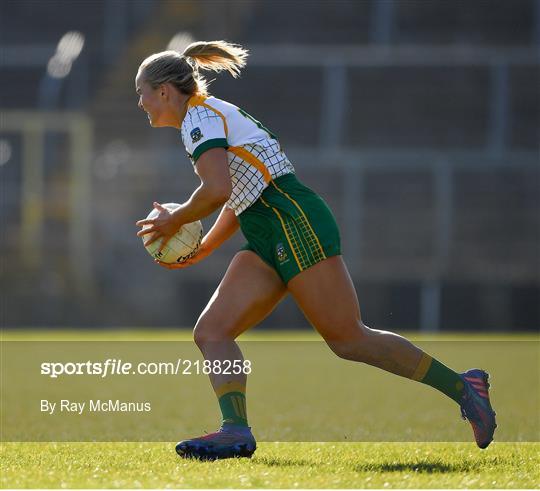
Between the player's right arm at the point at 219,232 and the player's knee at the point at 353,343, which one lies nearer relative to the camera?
the player's knee at the point at 353,343

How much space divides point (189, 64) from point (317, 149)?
51.3ft

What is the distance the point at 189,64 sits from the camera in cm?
462

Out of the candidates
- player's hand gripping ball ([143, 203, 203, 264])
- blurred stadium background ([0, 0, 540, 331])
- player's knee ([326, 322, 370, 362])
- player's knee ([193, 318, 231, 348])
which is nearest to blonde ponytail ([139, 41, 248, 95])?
player's hand gripping ball ([143, 203, 203, 264])

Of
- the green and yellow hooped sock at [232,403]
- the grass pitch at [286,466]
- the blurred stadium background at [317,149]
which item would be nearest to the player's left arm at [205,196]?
the green and yellow hooped sock at [232,403]

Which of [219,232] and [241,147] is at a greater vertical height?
[241,147]

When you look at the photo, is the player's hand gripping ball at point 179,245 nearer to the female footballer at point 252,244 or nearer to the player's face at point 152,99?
the female footballer at point 252,244

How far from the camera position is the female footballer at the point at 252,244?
4.41 metres

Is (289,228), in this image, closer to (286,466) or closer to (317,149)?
(286,466)

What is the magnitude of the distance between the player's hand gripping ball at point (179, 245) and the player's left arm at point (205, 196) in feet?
0.40

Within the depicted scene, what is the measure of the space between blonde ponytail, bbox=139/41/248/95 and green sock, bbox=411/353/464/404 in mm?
1376

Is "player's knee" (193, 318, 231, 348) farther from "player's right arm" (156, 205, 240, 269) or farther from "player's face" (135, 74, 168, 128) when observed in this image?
"player's face" (135, 74, 168, 128)

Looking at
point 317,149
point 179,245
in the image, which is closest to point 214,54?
point 179,245

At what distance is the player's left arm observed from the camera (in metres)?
4.30

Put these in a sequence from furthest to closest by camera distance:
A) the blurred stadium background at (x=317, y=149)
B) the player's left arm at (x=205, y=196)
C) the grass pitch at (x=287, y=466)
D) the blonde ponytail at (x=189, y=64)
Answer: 1. the blurred stadium background at (x=317, y=149)
2. the blonde ponytail at (x=189, y=64)
3. the player's left arm at (x=205, y=196)
4. the grass pitch at (x=287, y=466)
